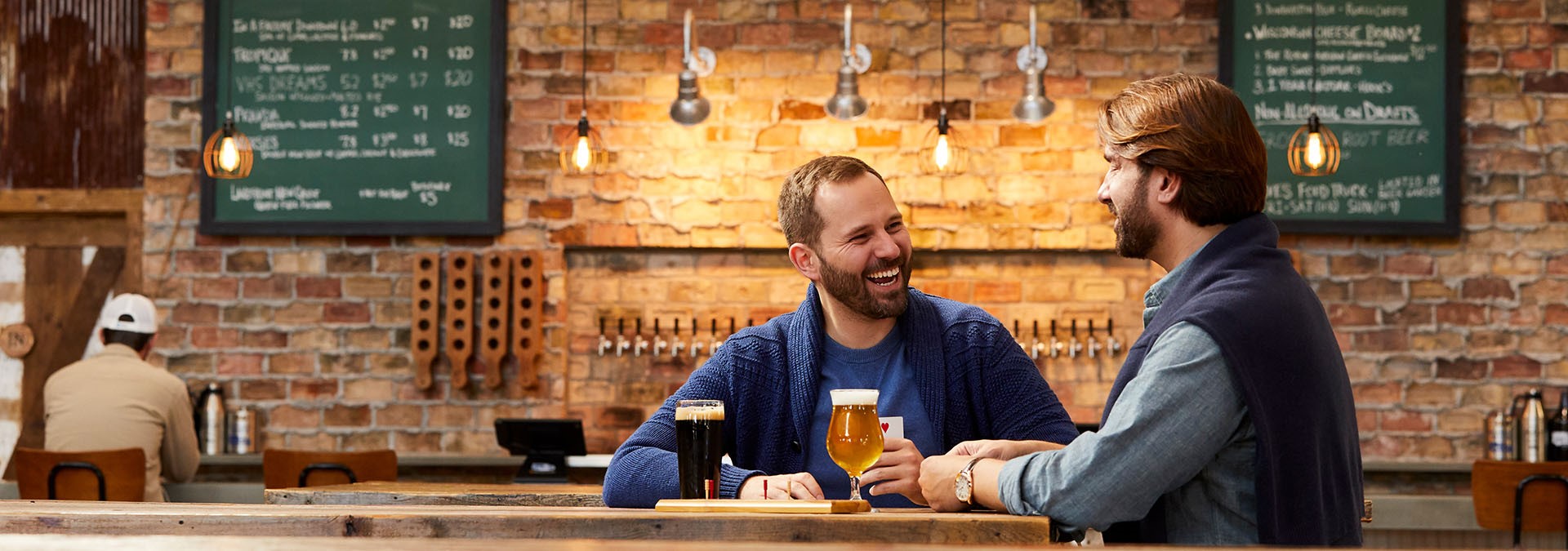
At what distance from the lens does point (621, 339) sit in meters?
5.43

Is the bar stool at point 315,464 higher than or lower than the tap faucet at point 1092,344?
lower

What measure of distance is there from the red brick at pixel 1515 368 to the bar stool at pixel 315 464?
13.1 feet

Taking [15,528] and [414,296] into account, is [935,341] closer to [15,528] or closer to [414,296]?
[15,528]

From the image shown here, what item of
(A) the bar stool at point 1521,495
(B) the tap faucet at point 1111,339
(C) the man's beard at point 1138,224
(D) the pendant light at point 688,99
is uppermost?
(D) the pendant light at point 688,99

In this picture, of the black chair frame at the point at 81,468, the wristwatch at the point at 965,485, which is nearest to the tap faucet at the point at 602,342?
the black chair frame at the point at 81,468

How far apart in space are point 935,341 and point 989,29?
327 cm

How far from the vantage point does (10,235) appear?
5770mm

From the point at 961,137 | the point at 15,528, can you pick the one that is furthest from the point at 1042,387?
the point at 961,137

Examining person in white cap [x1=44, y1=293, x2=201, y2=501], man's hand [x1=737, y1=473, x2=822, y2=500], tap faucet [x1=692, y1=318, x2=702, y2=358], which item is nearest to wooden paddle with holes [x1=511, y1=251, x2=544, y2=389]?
tap faucet [x1=692, y1=318, x2=702, y2=358]

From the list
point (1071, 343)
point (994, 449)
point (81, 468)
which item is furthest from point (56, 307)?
point (994, 449)

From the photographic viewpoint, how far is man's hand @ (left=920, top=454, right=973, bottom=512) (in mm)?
1955

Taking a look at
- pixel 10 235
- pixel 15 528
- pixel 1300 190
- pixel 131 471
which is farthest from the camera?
pixel 10 235

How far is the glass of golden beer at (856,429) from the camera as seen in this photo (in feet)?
6.68

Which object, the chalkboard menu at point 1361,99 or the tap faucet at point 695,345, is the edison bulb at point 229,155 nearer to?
the tap faucet at point 695,345
